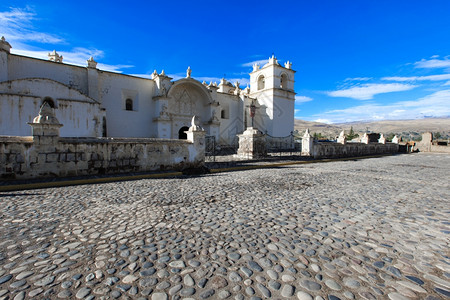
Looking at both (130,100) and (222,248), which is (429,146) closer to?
(222,248)

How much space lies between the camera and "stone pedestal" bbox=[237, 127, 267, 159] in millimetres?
14109

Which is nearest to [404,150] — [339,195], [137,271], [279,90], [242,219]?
[279,90]

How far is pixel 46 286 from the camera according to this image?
1869 millimetres

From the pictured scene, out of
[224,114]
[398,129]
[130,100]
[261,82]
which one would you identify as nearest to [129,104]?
[130,100]

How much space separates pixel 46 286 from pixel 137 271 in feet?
2.43

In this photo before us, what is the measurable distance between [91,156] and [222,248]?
668 centimetres

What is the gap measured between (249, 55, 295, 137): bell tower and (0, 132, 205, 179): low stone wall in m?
20.5

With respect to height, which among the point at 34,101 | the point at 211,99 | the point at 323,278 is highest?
the point at 211,99

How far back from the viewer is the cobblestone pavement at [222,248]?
74.0 inches

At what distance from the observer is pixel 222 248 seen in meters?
2.56

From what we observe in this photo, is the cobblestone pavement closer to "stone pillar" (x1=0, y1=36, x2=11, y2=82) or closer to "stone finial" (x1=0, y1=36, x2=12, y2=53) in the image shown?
"stone pillar" (x1=0, y1=36, x2=11, y2=82)

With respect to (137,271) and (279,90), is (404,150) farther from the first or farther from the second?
(137,271)

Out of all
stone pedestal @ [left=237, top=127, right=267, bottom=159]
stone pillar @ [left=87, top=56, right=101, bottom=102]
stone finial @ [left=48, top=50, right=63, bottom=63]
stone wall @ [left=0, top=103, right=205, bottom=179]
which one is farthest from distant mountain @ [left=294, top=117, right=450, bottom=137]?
stone wall @ [left=0, top=103, right=205, bottom=179]

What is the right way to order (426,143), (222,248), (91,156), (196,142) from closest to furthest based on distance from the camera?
(222,248) → (91,156) → (196,142) → (426,143)
